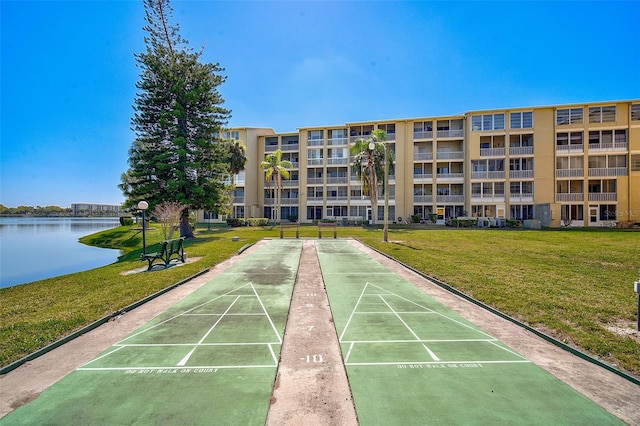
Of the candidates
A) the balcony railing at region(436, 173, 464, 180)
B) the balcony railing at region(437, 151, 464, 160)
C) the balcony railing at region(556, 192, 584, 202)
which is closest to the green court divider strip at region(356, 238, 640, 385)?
the balcony railing at region(436, 173, 464, 180)

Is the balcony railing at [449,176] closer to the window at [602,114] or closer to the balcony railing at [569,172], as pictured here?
the balcony railing at [569,172]

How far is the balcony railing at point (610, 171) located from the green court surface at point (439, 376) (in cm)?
Result: 4204

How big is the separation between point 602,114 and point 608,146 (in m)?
4.06

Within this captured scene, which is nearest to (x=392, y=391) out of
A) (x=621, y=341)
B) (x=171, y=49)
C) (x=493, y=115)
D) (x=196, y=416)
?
(x=196, y=416)

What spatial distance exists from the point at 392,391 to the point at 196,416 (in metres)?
2.58

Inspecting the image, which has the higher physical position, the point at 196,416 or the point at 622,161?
the point at 622,161

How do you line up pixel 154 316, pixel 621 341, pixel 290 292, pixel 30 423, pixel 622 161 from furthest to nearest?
pixel 622 161 → pixel 290 292 → pixel 154 316 → pixel 621 341 → pixel 30 423

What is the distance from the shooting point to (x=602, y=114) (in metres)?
35.6

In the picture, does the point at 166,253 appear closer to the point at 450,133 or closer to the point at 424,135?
the point at 424,135

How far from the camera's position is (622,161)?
3531 cm

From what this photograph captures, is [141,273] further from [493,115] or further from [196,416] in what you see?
[493,115]

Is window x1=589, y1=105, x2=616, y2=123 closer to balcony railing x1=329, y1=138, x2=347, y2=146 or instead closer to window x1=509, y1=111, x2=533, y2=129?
window x1=509, y1=111, x2=533, y2=129

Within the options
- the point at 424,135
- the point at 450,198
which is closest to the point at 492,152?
the point at 450,198

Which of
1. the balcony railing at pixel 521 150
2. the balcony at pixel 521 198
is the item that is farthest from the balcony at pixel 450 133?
the balcony at pixel 521 198
